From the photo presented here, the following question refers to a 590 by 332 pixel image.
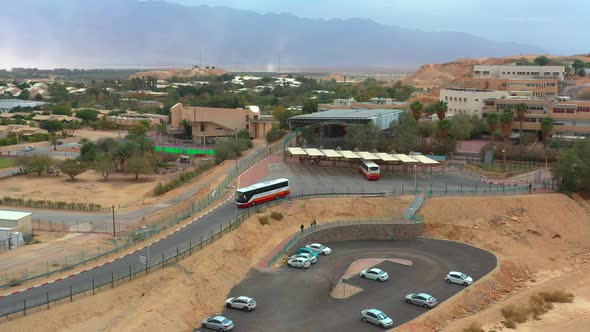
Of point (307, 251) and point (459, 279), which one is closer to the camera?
point (459, 279)

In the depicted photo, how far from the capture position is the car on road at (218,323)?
950 inches

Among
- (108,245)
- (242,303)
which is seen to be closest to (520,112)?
(108,245)

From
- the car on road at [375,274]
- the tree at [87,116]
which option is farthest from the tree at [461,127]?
the tree at [87,116]

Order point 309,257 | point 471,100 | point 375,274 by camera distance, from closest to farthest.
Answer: point 375,274 → point 309,257 → point 471,100

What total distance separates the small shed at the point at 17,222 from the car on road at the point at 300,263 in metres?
16.0

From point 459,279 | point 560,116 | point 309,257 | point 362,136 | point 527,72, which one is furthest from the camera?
point 527,72

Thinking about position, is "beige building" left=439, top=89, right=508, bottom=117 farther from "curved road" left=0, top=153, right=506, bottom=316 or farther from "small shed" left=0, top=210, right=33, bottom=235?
"small shed" left=0, top=210, right=33, bottom=235

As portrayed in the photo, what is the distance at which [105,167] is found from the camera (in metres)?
59.1

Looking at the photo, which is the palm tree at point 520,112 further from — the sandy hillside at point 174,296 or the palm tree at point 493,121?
the sandy hillside at point 174,296

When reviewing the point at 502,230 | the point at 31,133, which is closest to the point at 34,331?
the point at 502,230

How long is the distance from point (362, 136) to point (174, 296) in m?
32.3

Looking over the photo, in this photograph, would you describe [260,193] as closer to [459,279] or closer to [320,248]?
[320,248]

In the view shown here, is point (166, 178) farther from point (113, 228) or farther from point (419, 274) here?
point (419, 274)

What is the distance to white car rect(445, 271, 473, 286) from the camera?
30.0 m
